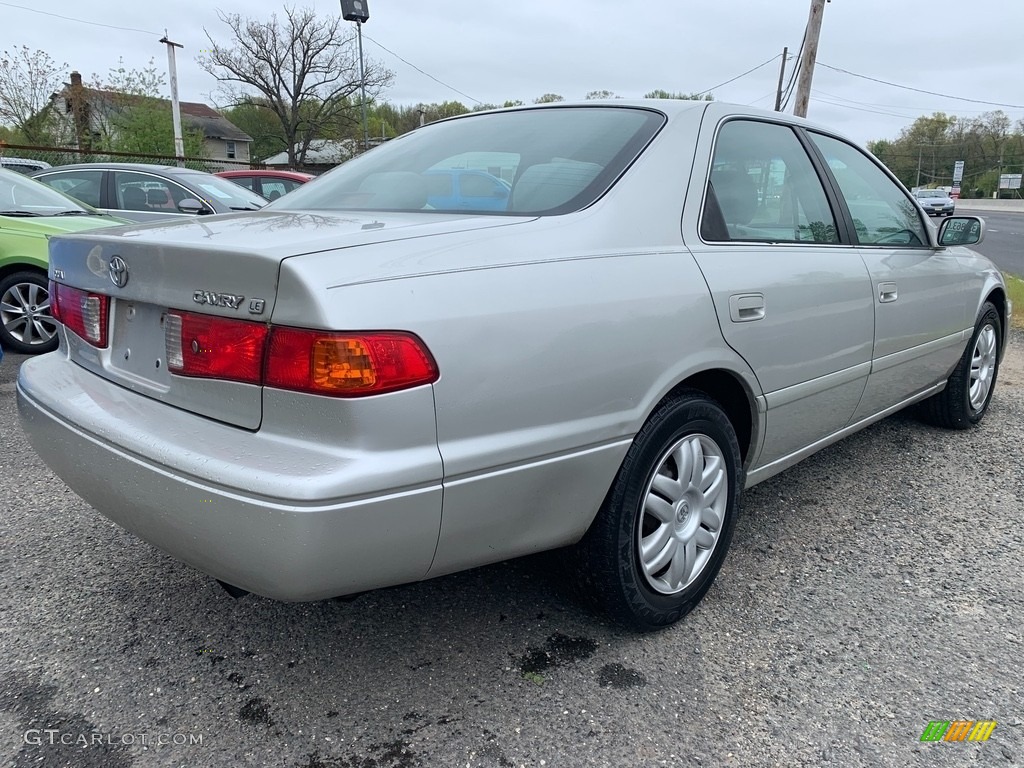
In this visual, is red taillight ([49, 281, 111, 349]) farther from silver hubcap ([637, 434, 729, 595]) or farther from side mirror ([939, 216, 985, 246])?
side mirror ([939, 216, 985, 246])

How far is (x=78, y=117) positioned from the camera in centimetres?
3469

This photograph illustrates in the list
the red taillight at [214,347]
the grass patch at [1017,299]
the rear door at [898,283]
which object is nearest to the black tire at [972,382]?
the rear door at [898,283]

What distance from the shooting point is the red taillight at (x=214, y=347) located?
1602mm

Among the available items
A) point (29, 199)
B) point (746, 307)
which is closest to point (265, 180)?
point (29, 199)

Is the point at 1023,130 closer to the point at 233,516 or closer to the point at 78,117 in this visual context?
the point at 78,117

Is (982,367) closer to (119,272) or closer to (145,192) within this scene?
(119,272)

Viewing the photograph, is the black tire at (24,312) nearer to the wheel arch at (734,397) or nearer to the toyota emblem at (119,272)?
the toyota emblem at (119,272)

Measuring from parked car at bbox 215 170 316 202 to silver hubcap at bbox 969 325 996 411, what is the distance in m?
9.56

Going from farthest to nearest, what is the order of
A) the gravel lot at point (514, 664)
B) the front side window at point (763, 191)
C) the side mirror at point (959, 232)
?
the side mirror at point (959, 232), the front side window at point (763, 191), the gravel lot at point (514, 664)

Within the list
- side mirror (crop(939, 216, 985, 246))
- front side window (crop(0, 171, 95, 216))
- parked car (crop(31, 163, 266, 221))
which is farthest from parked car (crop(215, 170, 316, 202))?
side mirror (crop(939, 216, 985, 246))

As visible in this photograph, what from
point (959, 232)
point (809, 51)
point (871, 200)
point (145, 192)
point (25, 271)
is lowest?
point (25, 271)

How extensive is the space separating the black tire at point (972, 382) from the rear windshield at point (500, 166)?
267cm

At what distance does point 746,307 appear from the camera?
90.1 inches

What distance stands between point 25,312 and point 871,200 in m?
5.73
